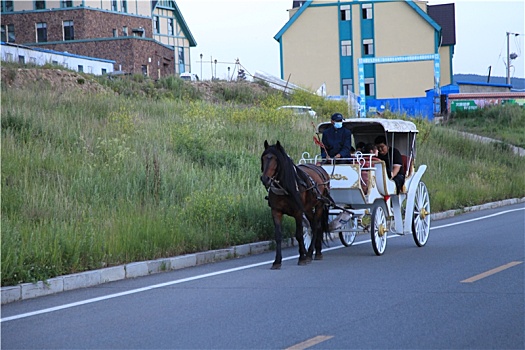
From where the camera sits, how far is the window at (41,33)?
6550 cm

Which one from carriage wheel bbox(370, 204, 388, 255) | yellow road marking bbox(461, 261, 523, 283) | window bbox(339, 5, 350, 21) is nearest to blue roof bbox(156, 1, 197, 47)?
window bbox(339, 5, 350, 21)

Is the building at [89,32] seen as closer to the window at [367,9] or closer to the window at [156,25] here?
the window at [156,25]

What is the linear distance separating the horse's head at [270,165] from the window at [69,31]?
54722mm

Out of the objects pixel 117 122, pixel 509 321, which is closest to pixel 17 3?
pixel 117 122

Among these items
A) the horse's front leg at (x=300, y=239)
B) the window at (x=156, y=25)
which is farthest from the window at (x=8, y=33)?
the horse's front leg at (x=300, y=239)

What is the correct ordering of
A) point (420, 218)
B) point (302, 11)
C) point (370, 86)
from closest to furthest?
point (420, 218), point (370, 86), point (302, 11)

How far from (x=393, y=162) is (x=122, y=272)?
617 centimetres

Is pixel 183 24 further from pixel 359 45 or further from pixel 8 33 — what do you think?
pixel 8 33

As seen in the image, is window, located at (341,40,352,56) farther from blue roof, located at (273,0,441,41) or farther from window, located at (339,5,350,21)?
blue roof, located at (273,0,441,41)

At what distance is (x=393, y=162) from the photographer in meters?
16.0

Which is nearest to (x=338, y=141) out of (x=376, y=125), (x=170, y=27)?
(x=376, y=125)

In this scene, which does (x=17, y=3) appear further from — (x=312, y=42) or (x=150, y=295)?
(x=150, y=295)

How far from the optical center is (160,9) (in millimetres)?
84938

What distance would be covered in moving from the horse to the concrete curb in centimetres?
158
